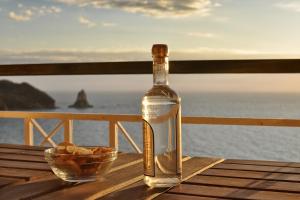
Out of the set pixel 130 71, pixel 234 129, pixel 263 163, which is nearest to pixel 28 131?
pixel 130 71

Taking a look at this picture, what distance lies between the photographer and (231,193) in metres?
0.89

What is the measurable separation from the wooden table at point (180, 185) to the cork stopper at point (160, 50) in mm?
271

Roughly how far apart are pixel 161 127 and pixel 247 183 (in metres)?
0.22

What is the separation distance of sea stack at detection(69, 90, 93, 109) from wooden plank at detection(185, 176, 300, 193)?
670 inches

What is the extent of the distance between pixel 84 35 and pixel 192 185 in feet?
41.7

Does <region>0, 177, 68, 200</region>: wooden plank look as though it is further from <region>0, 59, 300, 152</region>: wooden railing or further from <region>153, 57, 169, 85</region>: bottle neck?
<region>0, 59, 300, 152</region>: wooden railing

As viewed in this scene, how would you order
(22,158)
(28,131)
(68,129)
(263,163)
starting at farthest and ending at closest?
(28,131), (68,129), (22,158), (263,163)

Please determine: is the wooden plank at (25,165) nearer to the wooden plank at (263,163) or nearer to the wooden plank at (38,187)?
the wooden plank at (38,187)

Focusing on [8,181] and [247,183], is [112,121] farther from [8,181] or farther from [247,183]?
[247,183]

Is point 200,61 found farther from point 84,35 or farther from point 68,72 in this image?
point 84,35

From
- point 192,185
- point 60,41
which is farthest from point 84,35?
point 192,185

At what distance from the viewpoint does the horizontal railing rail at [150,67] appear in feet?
6.64

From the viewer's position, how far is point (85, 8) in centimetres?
1443

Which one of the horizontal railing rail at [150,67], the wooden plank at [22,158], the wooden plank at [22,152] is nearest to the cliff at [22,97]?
the horizontal railing rail at [150,67]
